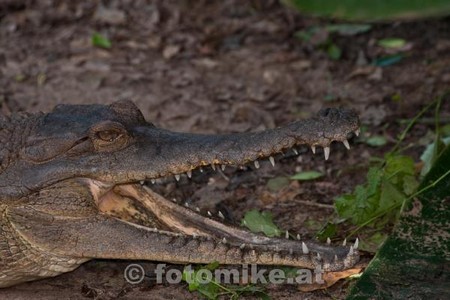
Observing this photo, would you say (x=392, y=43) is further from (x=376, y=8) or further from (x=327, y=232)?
(x=376, y=8)

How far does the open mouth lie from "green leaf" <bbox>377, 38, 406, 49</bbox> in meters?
3.18

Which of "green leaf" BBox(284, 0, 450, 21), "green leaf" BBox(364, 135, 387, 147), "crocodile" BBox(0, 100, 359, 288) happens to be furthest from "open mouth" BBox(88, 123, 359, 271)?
"green leaf" BBox(364, 135, 387, 147)

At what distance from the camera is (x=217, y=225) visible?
4.06m

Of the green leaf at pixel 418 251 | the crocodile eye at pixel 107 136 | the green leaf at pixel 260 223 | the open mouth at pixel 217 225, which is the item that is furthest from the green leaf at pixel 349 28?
the crocodile eye at pixel 107 136

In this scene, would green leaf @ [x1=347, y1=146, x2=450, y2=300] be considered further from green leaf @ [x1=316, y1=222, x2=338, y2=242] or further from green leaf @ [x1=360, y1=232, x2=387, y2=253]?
green leaf @ [x1=316, y1=222, x2=338, y2=242]

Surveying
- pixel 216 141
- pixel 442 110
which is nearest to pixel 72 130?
Result: pixel 216 141

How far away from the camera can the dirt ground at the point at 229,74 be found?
5.20m

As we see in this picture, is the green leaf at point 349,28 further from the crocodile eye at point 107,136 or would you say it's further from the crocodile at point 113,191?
the crocodile eye at point 107,136

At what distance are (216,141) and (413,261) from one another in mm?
1081

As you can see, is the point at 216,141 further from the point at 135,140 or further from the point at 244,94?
the point at 244,94

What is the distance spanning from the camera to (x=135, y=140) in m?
4.07

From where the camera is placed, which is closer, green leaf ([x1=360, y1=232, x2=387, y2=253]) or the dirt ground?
green leaf ([x1=360, y1=232, x2=387, y2=253])

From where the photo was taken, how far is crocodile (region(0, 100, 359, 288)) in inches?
150

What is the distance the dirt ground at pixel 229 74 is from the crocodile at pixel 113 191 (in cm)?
68
